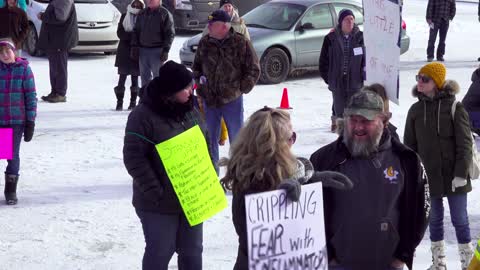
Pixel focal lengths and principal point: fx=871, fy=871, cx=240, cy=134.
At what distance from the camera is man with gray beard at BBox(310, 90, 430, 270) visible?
4.31 meters

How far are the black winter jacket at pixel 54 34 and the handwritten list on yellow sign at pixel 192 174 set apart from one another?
801 centimetres

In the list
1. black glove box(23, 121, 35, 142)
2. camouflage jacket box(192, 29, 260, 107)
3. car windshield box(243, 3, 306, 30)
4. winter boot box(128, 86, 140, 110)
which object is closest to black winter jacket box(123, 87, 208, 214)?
black glove box(23, 121, 35, 142)

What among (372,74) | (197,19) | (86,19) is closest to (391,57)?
(372,74)

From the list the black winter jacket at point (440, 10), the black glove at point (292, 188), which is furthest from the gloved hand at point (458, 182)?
the black winter jacket at point (440, 10)

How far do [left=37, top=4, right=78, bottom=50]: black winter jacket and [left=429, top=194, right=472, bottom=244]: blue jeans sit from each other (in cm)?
802

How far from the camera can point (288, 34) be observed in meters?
15.3

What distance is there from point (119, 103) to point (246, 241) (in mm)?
8564

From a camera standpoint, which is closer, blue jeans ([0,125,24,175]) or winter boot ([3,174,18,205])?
blue jeans ([0,125,24,175])

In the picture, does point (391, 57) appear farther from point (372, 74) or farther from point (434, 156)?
point (434, 156)

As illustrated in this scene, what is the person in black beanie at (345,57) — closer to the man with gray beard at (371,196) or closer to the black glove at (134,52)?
the black glove at (134,52)

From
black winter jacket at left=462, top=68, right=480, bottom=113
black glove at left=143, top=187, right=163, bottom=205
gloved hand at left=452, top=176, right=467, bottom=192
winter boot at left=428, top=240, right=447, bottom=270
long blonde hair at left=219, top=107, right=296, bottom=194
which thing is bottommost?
winter boot at left=428, top=240, right=447, bottom=270

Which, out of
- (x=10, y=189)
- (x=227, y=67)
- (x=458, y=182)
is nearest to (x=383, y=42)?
(x=458, y=182)

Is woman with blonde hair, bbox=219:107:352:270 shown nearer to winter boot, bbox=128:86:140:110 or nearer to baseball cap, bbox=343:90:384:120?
baseball cap, bbox=343:90:384:120

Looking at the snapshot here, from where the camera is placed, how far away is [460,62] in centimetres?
1811
